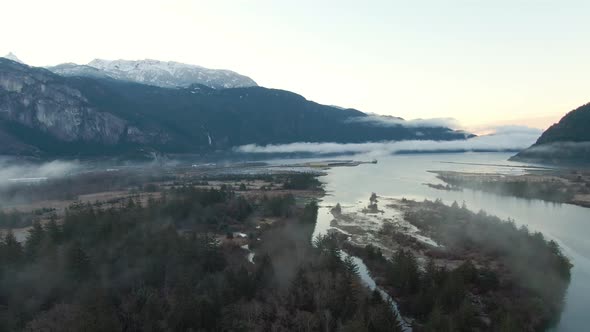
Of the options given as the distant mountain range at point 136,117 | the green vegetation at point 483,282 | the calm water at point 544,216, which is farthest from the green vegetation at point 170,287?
the distant mountain range at point 136,117

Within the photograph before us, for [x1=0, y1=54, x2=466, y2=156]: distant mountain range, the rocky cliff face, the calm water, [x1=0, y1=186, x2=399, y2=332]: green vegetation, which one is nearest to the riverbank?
the calm water

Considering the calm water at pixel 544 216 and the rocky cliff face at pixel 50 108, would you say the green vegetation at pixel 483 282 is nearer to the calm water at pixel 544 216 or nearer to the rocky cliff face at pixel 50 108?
the calm water at pixel 544 216

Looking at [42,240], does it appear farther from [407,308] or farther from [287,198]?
[287,198]

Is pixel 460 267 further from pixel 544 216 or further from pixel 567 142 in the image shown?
pixel 567 142

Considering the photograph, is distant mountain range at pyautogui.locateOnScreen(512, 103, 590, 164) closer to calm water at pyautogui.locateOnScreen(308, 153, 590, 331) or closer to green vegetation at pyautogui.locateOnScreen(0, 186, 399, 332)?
calm water at pyautogui.locateOnScreen(308, 153, 590, 331)

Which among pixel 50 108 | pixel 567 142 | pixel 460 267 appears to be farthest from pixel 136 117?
pixel 460 267

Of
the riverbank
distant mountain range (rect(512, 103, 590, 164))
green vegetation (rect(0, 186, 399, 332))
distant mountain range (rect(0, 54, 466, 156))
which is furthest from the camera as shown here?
distant mountain range (rect(0, 54, 466, 156))
